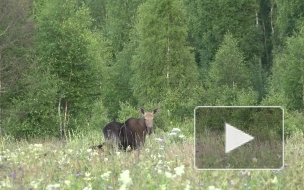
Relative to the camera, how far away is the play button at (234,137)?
5.57 m

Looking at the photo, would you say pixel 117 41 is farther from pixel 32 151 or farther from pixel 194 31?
pixel 32 151

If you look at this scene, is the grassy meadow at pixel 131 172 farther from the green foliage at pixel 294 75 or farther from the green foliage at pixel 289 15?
the green foliage at pixel 289 15

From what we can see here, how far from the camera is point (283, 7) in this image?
62.4m

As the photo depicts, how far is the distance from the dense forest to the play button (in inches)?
552

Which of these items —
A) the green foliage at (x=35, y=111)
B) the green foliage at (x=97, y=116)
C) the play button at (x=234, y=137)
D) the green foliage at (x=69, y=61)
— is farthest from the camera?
the green foliage at (x=97, y=116)

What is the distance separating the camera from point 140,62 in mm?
55906

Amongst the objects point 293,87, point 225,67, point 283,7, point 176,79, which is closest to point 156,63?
point 176,79

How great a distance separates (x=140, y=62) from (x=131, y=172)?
49048 mm

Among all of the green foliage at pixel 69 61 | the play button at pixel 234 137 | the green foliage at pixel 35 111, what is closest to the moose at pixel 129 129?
the play button at pixel 234 137

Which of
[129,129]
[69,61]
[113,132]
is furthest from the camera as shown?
[69,61]

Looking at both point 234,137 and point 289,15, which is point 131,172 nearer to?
point 234,137

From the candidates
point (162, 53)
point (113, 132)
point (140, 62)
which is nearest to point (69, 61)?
point (162, 53)
